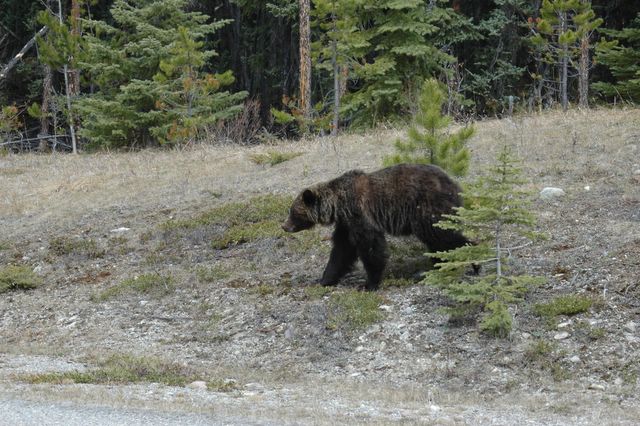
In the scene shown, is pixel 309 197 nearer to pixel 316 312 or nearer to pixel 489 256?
pixel 316 312

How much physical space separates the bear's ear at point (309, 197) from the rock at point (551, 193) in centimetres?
407

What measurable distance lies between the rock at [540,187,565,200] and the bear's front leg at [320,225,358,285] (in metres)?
3.75

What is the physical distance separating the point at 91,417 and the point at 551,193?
29.2ft

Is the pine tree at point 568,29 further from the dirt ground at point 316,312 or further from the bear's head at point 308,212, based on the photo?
the bear's head at point 308,212

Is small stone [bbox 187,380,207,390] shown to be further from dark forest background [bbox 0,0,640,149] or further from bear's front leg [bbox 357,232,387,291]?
dark forest background [bbox 0,0,640,149]

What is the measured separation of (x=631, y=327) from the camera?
9047 mm

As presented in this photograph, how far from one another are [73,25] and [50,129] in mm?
11462

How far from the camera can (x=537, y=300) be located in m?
9.98

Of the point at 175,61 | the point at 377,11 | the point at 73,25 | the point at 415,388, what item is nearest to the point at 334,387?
the point at 415,388

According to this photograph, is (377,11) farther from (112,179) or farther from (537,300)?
(537,300)

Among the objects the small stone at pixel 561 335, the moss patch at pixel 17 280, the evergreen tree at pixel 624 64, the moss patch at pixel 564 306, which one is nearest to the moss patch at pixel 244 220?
the moss patch at pixel 17 280

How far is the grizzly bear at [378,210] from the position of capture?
35.4 feet

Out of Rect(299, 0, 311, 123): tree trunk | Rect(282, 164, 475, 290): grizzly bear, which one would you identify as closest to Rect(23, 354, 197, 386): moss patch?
Rect(282, 164, 475, 290): grizzly bear

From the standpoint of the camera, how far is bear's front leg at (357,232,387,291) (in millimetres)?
11008
